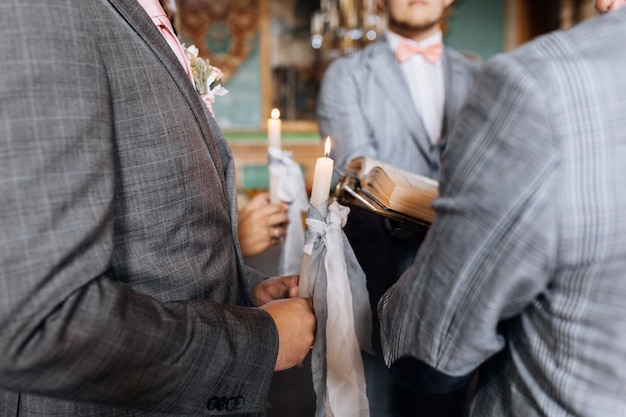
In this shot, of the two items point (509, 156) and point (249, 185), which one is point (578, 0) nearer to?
point (249, 185)

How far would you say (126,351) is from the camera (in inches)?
27.2

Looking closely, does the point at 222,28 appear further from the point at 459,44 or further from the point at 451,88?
the point at 451,88

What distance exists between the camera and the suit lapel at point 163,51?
78 centimetres

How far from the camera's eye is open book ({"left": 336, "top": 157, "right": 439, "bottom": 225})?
42.8 inches

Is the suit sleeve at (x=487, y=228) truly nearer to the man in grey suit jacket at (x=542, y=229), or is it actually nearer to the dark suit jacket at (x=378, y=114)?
the man in grey suit jacket at (x=542, y=229)

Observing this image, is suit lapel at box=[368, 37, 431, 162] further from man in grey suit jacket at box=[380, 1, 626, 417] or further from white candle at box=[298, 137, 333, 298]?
man in grey suit jacket at box=[380, 1, 626, 417]

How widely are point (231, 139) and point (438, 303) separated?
5.69 metres

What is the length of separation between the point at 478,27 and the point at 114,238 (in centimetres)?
602

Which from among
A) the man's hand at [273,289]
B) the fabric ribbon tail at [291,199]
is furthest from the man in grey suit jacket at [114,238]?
the fabric ribbon tail at [291,199]

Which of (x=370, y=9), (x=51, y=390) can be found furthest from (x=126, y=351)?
(x=370, y=9)

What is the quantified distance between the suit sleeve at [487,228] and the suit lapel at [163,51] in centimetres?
43

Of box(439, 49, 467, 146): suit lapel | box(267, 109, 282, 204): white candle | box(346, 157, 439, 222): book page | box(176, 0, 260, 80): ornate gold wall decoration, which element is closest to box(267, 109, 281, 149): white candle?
box(267, 109, 282, 204): white candle

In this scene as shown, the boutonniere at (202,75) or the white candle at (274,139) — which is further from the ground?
the boutonniere at (202,75)

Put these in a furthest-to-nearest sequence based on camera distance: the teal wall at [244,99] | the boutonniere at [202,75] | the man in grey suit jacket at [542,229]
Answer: the teal wall at [244,99] → the boutonniere at [202,75] → the man in grey suit jacket at [542,229]
